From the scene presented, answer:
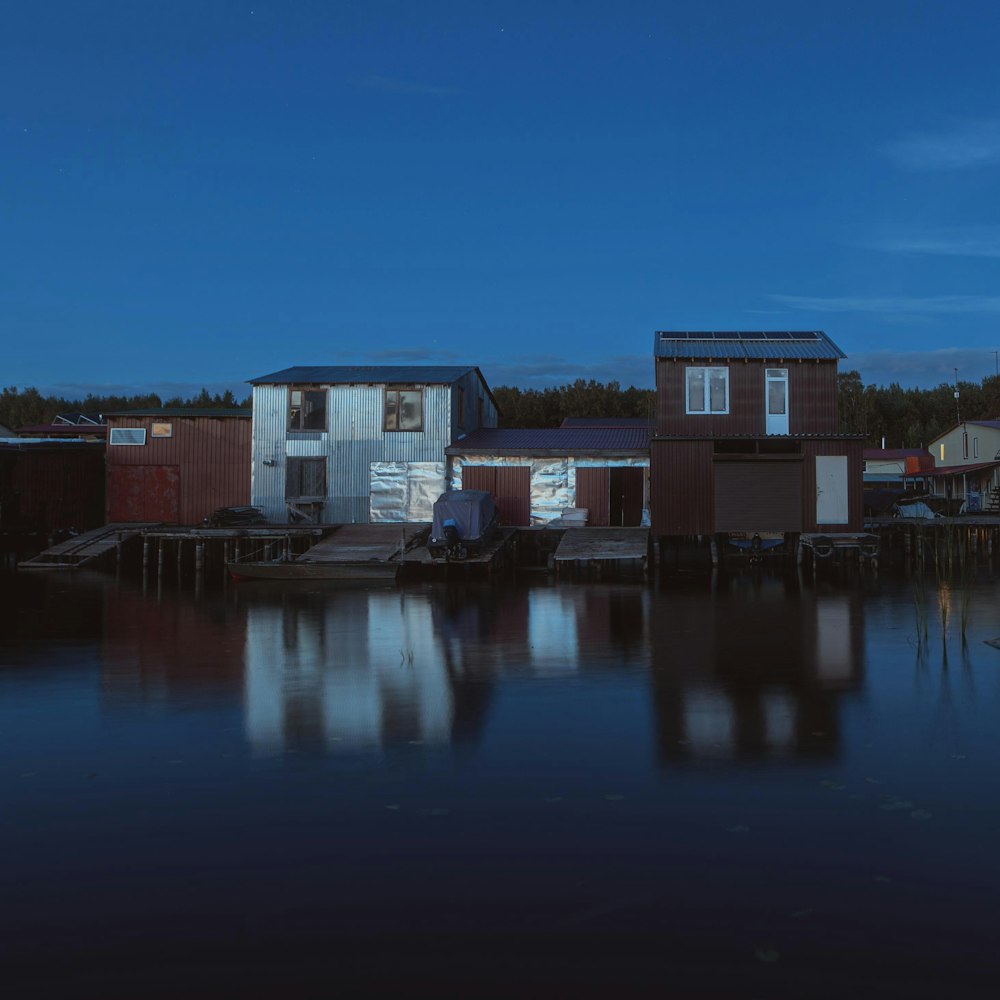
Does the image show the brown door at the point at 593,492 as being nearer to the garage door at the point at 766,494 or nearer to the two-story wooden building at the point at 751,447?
the two-story wooden building at the point at 751,447

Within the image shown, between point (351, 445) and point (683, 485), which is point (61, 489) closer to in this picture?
point (351, 445)

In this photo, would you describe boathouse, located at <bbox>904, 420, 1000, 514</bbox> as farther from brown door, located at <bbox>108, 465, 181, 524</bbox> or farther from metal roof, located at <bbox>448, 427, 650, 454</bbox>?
brown door, located at <bbox>108, 465, 181, 524</bbox>

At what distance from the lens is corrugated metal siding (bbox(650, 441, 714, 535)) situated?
34.0m

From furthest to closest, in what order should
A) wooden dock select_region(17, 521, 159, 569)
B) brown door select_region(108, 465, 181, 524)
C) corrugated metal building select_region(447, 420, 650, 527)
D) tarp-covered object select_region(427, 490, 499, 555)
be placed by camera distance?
brown door select_region(108, 465, 181, 524) → corrugated metal building select_region(447, 420, 650, 527) → wooden dock select_region(17, 521, 159, 569) → tarp-covered object select_region(427, 490, 499, 555)

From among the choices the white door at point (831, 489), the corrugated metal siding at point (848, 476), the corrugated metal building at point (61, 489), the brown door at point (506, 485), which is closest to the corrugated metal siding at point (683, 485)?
the corrugated metal siding at point (848, 476)

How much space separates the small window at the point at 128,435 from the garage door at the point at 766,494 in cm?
2438

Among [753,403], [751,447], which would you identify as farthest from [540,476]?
[753,403]

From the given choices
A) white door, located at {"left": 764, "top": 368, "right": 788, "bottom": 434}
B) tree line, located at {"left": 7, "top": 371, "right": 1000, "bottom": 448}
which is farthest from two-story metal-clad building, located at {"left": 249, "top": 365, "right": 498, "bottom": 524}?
tree line, located at {"left": 7, "top": 371, "right": 1000, "bottom": 448}

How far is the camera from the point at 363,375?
38125mm

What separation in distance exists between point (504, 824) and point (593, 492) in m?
30.5

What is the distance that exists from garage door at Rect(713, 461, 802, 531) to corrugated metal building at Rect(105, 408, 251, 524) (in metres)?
20.2

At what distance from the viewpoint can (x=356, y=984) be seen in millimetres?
4941

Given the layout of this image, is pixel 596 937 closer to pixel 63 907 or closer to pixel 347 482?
pixel 63 907

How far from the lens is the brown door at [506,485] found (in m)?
37.2
